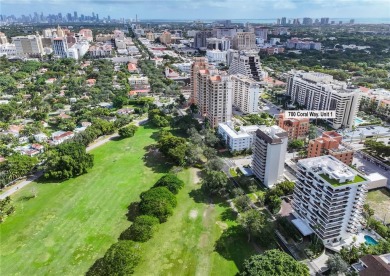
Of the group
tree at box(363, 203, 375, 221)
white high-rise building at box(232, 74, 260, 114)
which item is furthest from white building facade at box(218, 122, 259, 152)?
tree at box(363, 203, 375, 221)

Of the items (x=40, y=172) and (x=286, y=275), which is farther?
(x=40, y=172)

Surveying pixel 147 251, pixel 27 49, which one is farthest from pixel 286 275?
pixel 27 49

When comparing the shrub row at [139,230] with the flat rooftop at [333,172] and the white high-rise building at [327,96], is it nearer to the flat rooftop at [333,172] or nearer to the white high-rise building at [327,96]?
the flat rooftop at [333,172]

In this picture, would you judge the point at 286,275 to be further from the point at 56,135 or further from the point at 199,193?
the point at 56,135

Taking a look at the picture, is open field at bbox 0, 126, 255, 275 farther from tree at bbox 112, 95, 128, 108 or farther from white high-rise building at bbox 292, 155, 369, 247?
tree at bbox 112, 95, 128, 108

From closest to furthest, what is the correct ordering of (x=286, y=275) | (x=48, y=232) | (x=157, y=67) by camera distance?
(x=286, y=275) < (x=48, y=232) < (x=157, y=67)

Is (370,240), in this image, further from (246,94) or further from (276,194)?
(246,94)

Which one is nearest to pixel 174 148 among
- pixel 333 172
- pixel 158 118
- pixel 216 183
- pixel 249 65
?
pixel 216 183
